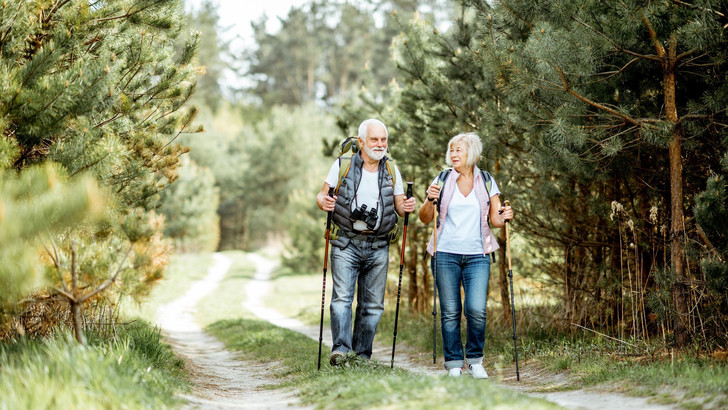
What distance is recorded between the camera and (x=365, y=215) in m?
6.21

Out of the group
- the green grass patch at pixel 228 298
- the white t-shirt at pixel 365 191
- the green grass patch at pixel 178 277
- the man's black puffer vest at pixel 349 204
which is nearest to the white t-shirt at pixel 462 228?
the man's black puffer vest at pixel 349 204

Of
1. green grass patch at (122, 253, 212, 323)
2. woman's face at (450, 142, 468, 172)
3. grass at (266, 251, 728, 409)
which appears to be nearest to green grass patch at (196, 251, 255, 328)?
green grass patch at (122, 253, 212, 323)

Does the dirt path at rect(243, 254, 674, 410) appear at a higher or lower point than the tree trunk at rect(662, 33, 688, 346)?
lower

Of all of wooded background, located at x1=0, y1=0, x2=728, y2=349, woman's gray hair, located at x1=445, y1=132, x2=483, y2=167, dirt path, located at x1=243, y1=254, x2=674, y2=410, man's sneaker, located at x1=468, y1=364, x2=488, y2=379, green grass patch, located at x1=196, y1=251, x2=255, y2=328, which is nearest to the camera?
dirt path, located at x1=243, y1=254, x2=674, y2=410

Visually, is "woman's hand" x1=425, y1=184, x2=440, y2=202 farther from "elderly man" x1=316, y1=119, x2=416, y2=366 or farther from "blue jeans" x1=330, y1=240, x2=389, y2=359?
"blue jeans" x1=330, y1=240, x2=389, y2=359

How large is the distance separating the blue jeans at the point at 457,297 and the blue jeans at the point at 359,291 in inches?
24.8

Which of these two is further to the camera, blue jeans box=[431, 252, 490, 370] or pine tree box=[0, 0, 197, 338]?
blue jeans box=[431, 252, 490, 370]

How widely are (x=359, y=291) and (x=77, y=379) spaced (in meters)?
2.89

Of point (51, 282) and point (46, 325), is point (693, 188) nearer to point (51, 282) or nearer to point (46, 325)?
point (51, 282)

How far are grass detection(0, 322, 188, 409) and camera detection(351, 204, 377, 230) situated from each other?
2.11m

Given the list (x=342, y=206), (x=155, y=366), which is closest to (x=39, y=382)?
(x=155, y=366)

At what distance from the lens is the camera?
243 inches

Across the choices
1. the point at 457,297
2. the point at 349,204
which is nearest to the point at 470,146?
the point at 349,204

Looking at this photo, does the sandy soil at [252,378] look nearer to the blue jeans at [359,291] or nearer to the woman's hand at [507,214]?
the blue jeans at [359,291]
